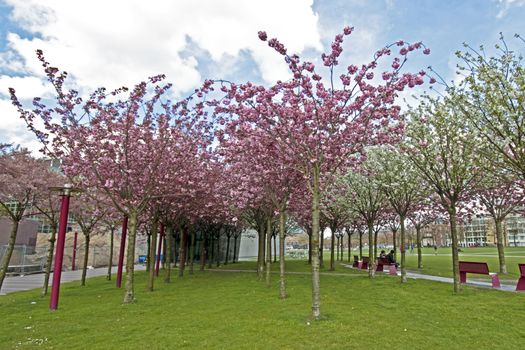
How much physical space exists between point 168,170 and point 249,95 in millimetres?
6528

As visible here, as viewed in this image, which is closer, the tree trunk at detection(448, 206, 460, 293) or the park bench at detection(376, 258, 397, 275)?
the tree trunk at detection(448, 206, 460, 293)

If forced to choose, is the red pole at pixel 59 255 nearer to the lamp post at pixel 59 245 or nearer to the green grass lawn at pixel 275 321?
the lamp post at pixel 59 245

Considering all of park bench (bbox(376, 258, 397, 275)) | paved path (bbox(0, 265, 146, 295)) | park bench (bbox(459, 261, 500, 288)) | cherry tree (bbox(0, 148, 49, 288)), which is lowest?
paved path (bbox(0, 265, 146, 295))

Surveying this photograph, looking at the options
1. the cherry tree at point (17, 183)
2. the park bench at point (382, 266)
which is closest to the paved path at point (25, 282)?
the cherry tree at point (17, 183)

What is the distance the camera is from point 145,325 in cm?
1015

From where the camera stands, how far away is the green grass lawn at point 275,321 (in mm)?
8234

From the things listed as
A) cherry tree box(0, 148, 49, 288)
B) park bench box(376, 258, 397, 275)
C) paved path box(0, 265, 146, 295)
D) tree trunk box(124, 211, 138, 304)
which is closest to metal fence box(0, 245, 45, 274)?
paved path box(0, 265, 146, 295)

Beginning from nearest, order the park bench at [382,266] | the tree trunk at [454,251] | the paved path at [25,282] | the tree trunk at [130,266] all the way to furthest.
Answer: the tree trunk at [130,266] → the tree trunk at [454,251] → the paved path at [25,282] → the park bench at [382,266]

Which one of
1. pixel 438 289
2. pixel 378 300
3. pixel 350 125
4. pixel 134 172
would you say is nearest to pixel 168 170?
pixel 134 172

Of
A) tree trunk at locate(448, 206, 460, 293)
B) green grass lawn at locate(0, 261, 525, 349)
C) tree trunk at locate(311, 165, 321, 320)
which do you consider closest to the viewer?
green grass lawn at locate(0, 261, 525, 349)

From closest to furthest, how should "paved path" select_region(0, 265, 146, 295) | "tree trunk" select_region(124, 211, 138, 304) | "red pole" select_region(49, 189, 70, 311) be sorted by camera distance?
"red pole" select_region(49, 189, 70, 311) → "tree trunk" select_region(124, 211, 138, 304) → "paved path" select_region(0, 265, 146, 295)

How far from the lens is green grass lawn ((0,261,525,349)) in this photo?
8.23 meters

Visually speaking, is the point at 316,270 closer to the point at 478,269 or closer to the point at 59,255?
the point at 59,255

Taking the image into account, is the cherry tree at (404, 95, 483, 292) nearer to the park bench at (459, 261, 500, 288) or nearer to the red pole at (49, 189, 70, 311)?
the park bench at (459, 261, 500, 288)
